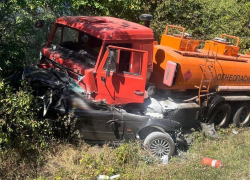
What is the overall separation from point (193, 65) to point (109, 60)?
2390 millimetres

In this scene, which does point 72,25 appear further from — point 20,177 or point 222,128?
point 222,128

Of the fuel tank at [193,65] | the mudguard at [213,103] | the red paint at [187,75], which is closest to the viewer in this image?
the fuel tank at [193,65]

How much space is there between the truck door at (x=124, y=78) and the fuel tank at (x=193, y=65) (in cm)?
86

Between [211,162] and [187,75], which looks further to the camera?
[187,75]

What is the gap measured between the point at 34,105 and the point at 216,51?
17.5 ft

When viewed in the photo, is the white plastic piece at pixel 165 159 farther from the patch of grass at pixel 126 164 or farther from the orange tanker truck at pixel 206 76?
the orange tanker truck at pixel 206 76

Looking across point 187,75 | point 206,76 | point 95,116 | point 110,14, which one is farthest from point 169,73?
point 110,14

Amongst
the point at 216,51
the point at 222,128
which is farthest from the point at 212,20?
the point at 222,128

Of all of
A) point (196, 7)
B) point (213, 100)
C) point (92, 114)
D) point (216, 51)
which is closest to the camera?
point (92, 114)

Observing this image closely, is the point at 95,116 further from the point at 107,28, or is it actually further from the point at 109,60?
the point at 107,28

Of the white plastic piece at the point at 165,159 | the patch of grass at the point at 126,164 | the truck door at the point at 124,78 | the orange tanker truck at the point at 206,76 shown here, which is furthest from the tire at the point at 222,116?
the truck door at the point at 124,78

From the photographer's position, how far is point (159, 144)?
635cm

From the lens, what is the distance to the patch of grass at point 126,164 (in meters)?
5.13

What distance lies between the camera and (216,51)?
28.0 feet
